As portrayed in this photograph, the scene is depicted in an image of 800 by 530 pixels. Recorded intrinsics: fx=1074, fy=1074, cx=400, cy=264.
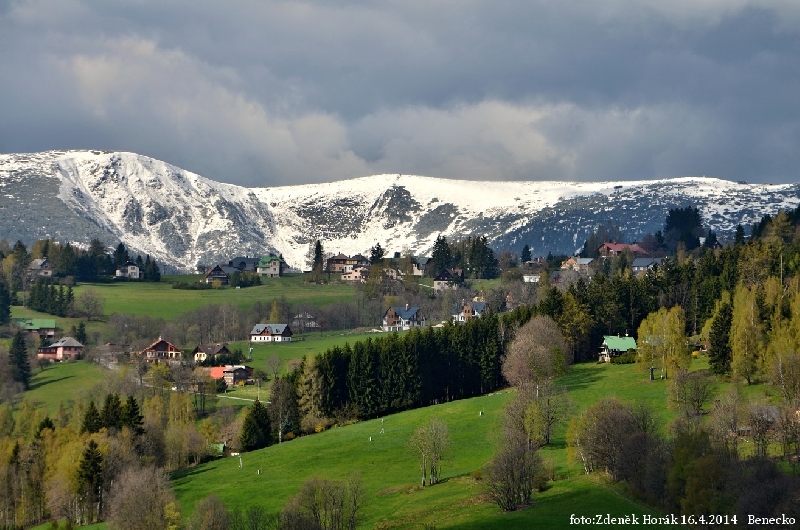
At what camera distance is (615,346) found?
11362cm

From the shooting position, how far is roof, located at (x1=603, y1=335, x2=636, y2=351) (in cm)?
11338

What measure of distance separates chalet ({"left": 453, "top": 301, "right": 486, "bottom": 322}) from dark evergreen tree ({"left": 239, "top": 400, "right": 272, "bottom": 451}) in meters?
63.9

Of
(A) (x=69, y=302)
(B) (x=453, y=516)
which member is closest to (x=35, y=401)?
(A) (x=69, y=302)

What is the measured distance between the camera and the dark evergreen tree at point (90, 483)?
86.1 metres

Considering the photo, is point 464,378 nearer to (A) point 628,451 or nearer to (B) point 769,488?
(A) point 628,451

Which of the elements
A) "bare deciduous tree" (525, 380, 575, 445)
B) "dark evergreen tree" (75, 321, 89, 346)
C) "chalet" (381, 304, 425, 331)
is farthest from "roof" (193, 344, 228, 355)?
"bare deciduous tree" (525, 380, 575, 445)

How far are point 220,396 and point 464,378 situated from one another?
31.2 metres

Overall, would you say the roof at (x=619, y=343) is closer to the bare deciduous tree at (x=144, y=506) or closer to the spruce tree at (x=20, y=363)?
the bare deciduous tree at (x=144, y=506)

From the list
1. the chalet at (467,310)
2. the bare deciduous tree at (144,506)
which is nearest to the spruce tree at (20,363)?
the chalet at (467,310)

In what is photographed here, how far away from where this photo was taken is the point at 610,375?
101688 mm

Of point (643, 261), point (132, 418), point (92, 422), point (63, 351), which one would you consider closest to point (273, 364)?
point (132, 418)

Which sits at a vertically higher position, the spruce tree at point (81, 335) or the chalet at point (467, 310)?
the chalet at point (467, 310)

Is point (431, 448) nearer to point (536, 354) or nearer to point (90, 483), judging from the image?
point (536, 354)

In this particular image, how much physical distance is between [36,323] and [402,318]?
57.5 meters
